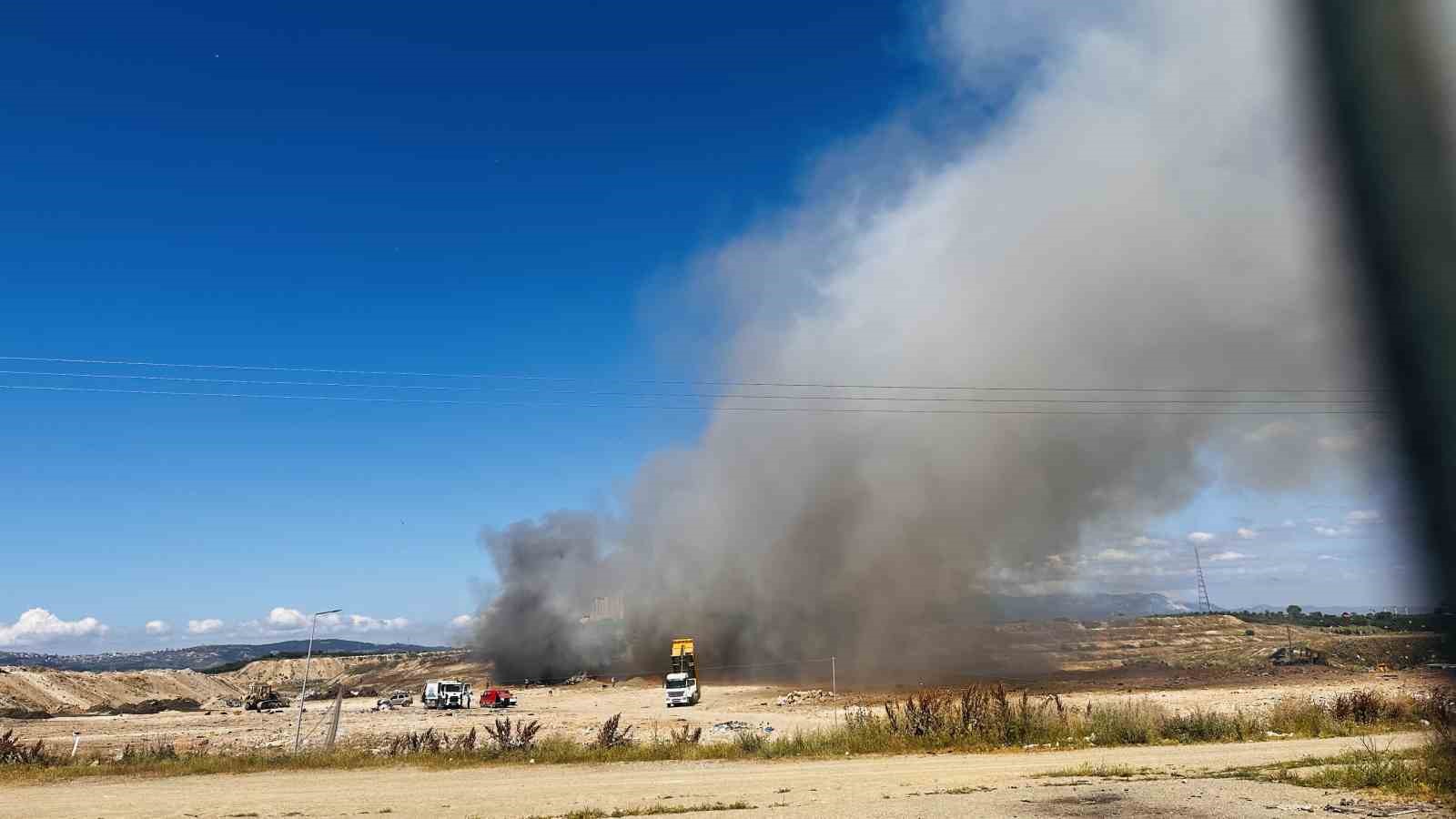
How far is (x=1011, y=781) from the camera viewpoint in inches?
873

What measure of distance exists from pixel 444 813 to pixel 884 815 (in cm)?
1018

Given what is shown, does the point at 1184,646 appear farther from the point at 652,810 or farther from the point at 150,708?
the point at 150,708

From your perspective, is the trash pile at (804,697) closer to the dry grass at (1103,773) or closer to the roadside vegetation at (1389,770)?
the dry grass at (1103,773)

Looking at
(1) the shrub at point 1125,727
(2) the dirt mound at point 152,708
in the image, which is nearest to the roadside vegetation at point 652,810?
(1) the shrub at point 1125,727

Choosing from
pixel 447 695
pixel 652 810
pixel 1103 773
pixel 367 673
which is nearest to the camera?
pixel 652 810

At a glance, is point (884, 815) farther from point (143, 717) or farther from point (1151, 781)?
point (143, 717)

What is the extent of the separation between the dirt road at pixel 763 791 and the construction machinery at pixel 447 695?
5342 centimetres

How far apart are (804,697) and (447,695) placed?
3322 centimetres

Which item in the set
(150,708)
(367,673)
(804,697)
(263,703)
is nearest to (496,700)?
(263,703)

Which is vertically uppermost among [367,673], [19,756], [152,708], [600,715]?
[19,756]

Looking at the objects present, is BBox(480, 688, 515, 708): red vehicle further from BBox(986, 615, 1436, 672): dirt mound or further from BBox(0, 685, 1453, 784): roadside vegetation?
BBox(986, 615, 1436, 672): dirt mound

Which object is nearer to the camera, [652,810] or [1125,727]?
[652,810]

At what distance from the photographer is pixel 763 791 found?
2248cm

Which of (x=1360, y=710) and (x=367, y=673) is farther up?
(x=1360, y=710)
